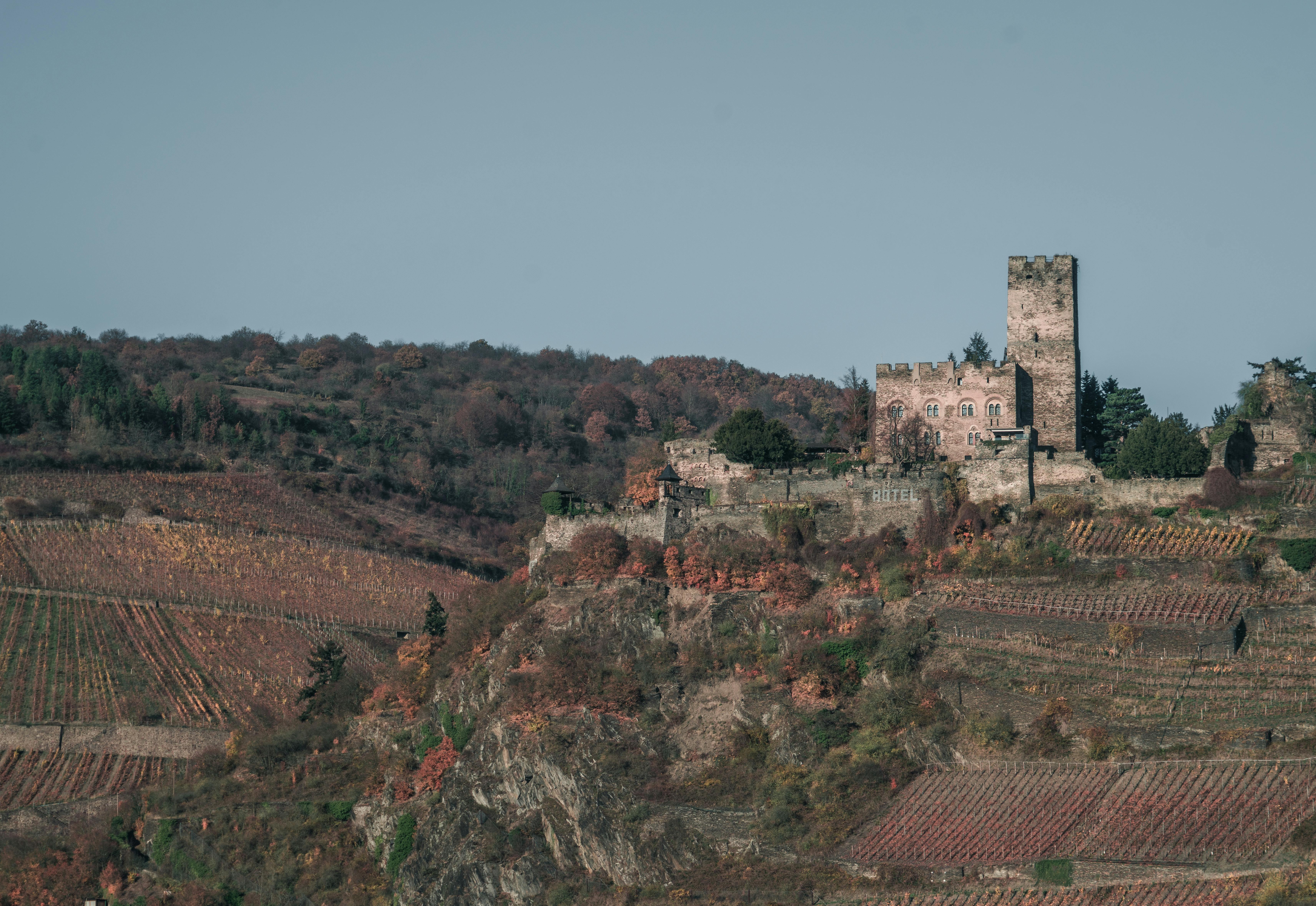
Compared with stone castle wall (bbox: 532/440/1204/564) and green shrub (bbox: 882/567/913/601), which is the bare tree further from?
green shrub (bbox: 882/567/913/601)

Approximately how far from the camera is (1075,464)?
51406 millimetres

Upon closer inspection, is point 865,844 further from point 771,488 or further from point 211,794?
point 211,794

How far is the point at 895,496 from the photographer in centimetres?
5181

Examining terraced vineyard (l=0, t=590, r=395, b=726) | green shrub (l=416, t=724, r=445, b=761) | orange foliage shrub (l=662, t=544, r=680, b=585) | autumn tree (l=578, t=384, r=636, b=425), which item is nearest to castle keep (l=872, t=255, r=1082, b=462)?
orange foliage shrub (l=662, t=544, r=680, b=585)

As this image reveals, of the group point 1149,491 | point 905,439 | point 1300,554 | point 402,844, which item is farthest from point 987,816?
point 905,439

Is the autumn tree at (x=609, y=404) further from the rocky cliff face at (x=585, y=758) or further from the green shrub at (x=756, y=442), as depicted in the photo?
the rocky cliff face at (x=585, y=758)

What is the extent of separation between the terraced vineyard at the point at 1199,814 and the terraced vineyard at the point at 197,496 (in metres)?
63.1

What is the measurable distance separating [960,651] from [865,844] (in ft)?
20.5

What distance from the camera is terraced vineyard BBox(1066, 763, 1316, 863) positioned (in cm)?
3750

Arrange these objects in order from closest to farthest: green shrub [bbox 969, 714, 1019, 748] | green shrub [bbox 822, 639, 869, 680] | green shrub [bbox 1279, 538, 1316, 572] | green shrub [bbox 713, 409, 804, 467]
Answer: green shrub [bbox 969, 714, 1019, 748] → green shrub [bbox 1279, 538, 1316, 572] → green shrub [bbox 822, 639, 869, 680] → green shrub [bbox 713, 409, 804, 467]

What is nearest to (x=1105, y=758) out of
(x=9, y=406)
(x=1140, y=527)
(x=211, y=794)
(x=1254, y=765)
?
(x=1254, y=765)

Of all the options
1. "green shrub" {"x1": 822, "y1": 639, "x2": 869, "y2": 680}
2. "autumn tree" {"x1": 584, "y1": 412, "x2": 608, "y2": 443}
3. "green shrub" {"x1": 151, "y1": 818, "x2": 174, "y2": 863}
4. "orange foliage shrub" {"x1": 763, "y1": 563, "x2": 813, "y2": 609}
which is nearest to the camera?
"green shrub" {"x1": 822, "y1": 639, "x2": 869, "y2": 680}

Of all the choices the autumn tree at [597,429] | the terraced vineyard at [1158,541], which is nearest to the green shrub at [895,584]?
the terraced vineyard at [1158,541]

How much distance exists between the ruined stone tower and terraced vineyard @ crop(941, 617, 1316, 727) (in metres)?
12.4
